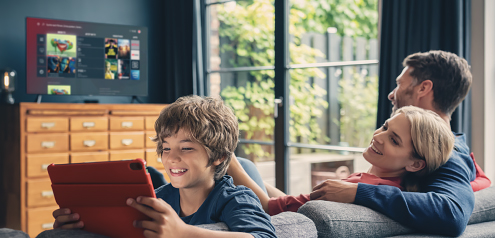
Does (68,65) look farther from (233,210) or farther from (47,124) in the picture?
(233,210)

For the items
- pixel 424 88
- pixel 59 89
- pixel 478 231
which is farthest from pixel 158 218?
pixel 59 89

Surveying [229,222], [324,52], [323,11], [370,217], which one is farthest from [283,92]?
[229,222]

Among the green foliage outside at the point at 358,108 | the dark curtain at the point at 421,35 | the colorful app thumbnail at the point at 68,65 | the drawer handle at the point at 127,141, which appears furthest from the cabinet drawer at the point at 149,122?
the dark curtain at the point at 421,35

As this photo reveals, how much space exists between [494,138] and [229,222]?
2093 millimetres

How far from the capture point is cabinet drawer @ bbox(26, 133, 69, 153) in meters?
3.26

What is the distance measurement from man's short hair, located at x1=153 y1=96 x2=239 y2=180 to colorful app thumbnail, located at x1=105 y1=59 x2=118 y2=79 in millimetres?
2906

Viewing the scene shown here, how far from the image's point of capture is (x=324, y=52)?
12.2 ft

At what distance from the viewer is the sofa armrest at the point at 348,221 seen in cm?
117

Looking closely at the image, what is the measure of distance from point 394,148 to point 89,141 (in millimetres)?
2674

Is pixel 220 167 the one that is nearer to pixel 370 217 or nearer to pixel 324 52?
pixel 370 217

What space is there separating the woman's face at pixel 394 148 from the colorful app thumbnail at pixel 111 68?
2945 millimetres

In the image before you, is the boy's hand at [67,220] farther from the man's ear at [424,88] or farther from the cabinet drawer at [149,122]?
the cabinet drawer at [149,122]

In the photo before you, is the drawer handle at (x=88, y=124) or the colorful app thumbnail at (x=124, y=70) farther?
the colorful app thumbnail at (x=124, y=70)

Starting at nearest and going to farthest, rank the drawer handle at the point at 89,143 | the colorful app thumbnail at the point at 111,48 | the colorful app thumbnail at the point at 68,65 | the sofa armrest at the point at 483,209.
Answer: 1. the sofa armrest at the point at 483,209
2. the drawer handle at the point at 89,143
3. the colorful app thumbnail at the point at 68,65
4. the colorful app thumbnail at the point at 111,48
